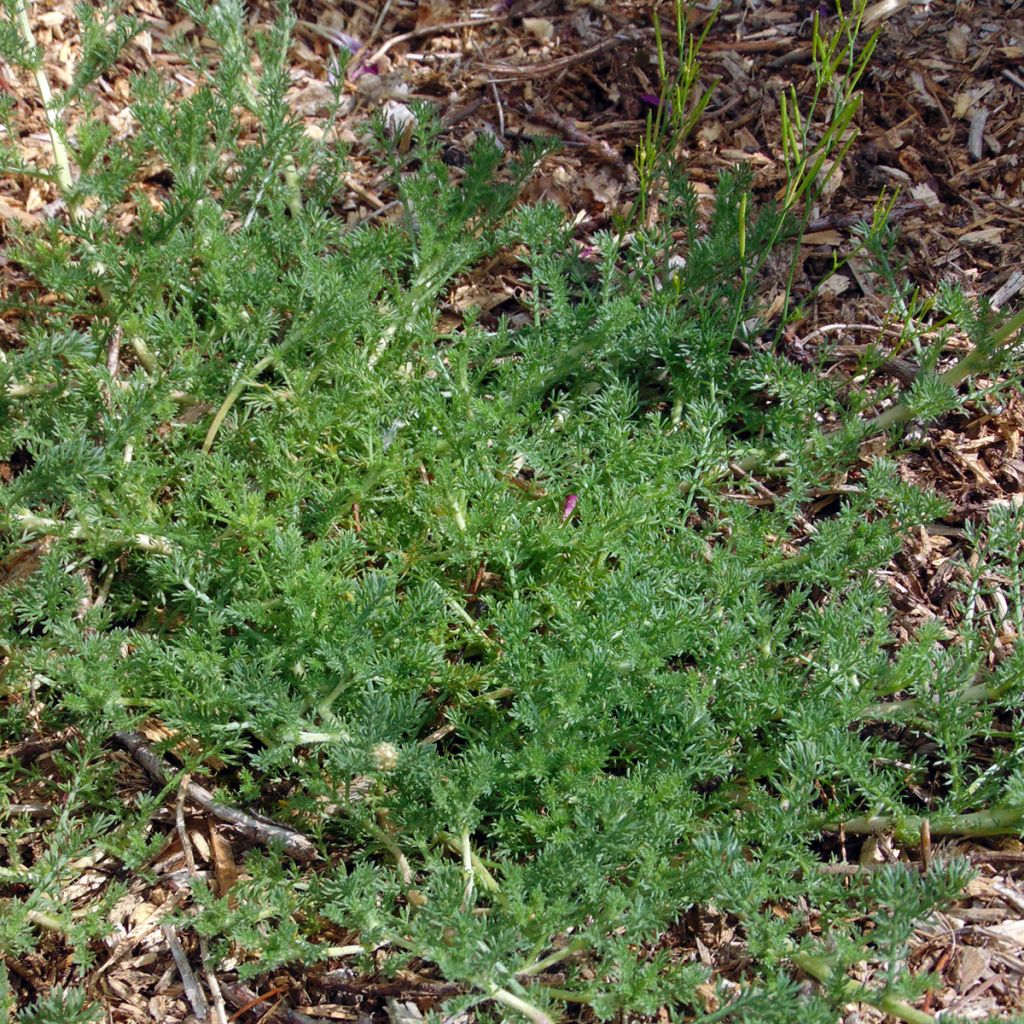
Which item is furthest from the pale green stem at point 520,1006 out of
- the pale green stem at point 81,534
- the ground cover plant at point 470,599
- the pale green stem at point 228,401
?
the pale green stem at point 228,401

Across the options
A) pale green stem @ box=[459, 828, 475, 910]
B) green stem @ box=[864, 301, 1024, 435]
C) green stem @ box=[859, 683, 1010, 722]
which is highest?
green stem @ box=[864, 301, 1024, 435]

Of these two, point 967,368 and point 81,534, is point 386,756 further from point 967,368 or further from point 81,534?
point 967,368

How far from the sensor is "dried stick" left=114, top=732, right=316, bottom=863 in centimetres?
255

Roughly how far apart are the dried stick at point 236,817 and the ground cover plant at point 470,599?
0.02 meters

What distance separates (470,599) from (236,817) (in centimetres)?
80

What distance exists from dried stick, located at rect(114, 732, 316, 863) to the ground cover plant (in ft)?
0.06

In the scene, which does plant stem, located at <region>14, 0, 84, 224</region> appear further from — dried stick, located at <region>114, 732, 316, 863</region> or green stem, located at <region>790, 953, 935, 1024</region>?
green stem, located at <region>790, 953, 935, 1024</region>

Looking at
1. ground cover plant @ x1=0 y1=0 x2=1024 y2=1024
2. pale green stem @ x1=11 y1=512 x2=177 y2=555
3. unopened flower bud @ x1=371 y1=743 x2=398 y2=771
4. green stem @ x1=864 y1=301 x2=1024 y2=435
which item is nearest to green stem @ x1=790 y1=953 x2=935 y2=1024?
ground cover plant @ x1=0 y1=0 x2=1024 y2=1024

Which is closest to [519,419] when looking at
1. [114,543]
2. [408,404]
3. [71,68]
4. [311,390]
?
[408,404]

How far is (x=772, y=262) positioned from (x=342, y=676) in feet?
6.86

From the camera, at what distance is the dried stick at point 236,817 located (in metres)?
2.55

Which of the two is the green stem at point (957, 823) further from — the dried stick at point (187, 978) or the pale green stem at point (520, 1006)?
the dried stick at point (187, 978)

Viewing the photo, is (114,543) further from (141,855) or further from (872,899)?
(872,899)

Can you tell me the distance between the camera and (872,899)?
2314 mm
